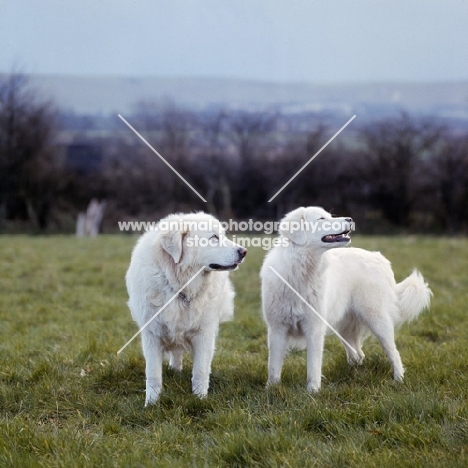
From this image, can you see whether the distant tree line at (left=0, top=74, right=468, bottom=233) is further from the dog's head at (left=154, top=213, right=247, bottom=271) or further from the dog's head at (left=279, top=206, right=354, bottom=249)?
the dog's head at (left=154, top=213, right=247, bottom=271)

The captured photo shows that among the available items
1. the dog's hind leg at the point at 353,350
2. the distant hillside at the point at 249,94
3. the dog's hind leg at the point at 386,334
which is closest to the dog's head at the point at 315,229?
the dog's hind leg at the point at 386,334

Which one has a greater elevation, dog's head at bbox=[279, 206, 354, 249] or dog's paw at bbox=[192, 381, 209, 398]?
dog's head at bbox=[279, 206, 354, 249]

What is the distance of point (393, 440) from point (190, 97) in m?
27.6

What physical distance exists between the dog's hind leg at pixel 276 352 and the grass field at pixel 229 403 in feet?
0.36

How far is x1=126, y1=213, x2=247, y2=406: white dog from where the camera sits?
451 cm

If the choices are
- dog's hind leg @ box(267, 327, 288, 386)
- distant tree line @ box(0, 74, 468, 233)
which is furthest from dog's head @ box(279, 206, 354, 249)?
distant tree line @ box(0, 74, 468, 233)

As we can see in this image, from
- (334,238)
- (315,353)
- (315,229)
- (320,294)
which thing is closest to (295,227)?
(315,229)

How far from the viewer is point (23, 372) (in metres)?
4.86

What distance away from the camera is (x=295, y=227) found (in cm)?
491

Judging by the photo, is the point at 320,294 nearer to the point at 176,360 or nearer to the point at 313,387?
the point at 313,387

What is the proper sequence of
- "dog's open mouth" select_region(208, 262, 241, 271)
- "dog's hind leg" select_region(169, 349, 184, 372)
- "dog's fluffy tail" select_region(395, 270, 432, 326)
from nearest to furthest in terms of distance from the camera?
1. "dog's open mouth" select_region(208, 262, 241, 271)
2. "dog's hind leg" select_region(169, 349, 184, 372)
3. "dog's fluffy tail" select_region(395, 270, 432, 326)

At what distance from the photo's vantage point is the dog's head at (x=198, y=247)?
14.8 ft

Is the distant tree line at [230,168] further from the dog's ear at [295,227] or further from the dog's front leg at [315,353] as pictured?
the dog's front leg at [315,353]

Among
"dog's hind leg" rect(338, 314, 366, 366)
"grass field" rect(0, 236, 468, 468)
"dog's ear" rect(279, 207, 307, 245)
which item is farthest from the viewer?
"dog's hind leg" rect(338, 314, 366, 366)
